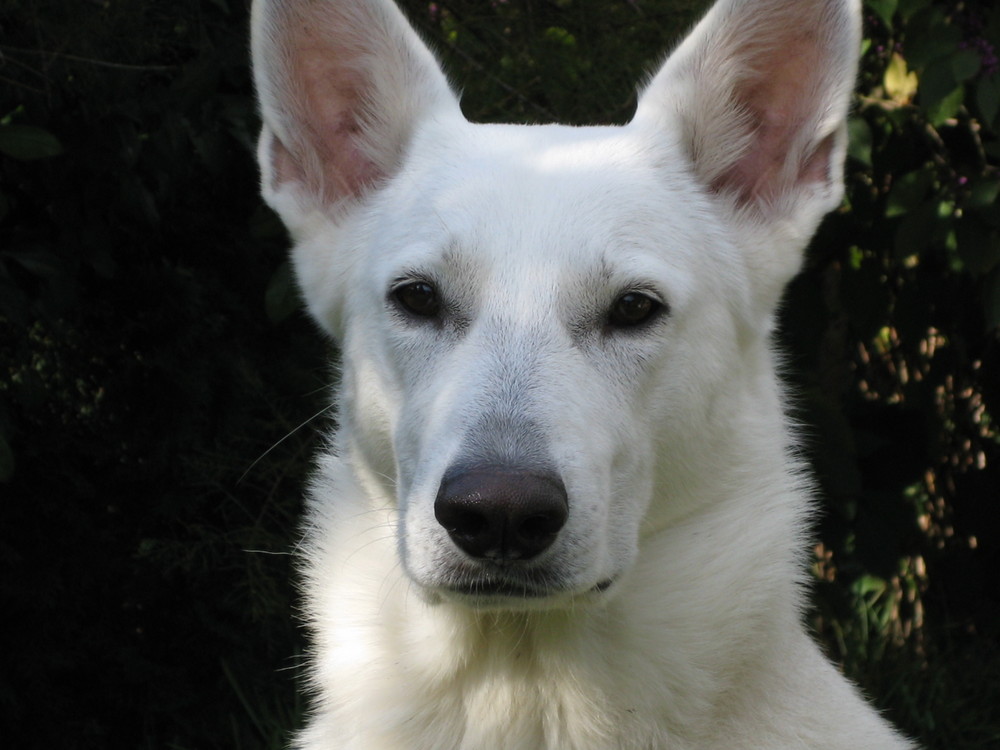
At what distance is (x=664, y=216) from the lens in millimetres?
2809

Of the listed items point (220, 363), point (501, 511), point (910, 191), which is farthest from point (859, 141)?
point (501, 511)

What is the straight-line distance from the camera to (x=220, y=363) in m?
4.71

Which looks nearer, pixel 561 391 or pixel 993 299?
pixel 561 391

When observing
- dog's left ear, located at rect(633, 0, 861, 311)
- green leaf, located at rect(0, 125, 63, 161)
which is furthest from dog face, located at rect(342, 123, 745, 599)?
green leaf, located at rect(0, 125, 63, 161)

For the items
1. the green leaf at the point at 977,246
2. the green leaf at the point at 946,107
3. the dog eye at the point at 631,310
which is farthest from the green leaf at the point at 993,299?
the dog eye at the point at 631,310

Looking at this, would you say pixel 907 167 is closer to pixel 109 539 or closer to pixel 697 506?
pixel 697 506

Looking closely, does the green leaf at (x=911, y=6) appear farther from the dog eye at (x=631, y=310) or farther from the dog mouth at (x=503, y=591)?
the dog mouth at (x=503, y=591)

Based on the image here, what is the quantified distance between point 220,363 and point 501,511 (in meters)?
2.82

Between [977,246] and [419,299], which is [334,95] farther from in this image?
[977,246]

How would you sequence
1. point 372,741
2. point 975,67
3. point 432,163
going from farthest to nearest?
point 975,67, point 432,163, point 372,741

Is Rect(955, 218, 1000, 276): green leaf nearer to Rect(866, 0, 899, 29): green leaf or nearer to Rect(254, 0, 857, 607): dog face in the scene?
Rect(866, 0, 899, 29): green leaf

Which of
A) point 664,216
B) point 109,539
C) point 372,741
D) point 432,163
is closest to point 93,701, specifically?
point 109,539

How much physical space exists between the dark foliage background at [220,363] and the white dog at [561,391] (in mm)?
1224

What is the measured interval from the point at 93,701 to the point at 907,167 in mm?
4033
